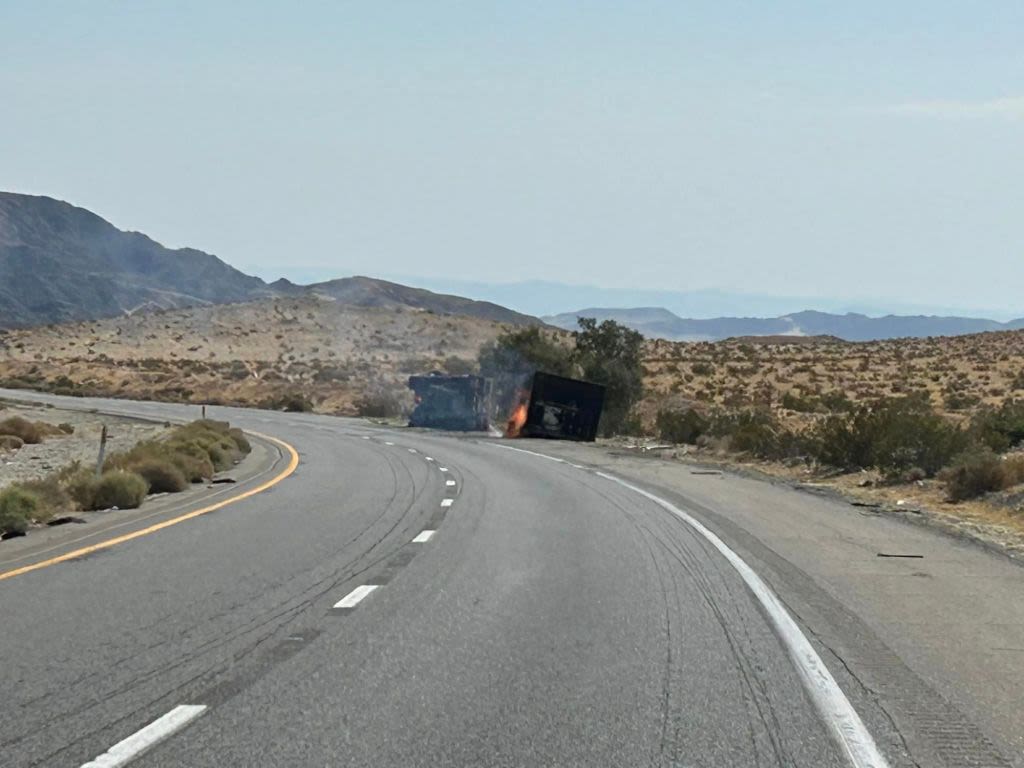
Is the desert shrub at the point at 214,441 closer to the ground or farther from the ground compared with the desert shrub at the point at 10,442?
farther from the ground

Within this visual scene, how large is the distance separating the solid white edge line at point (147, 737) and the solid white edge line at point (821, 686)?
10.8 ft

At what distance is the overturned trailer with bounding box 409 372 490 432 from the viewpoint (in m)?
46.4

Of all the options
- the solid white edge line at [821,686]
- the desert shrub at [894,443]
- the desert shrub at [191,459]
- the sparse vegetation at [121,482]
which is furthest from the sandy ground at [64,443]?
the solid white edge line at [821,686]

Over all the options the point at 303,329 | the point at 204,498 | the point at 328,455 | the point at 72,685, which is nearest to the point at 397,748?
the point at 72,685

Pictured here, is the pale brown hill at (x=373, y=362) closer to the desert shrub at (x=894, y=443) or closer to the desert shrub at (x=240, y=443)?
the desert shrub at (x=894, y=443)

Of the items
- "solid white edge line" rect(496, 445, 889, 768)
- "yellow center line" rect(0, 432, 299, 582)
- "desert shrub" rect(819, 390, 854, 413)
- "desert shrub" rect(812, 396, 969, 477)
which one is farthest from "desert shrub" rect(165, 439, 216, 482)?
"desert shrub" rect(819, 390, 854, 413)

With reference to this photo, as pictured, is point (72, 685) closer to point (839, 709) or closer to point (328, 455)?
point (839, 709)

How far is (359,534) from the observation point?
47.7 feet

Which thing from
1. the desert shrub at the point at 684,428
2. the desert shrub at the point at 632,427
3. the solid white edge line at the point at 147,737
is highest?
the desert shrub at the point at 684,428

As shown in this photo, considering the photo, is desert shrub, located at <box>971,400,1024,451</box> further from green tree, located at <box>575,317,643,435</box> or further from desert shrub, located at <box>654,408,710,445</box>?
green tree, located at <box>575,317,643,435</box>

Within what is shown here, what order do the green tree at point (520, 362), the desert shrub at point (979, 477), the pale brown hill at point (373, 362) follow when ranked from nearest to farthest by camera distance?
the desert shrub at point (979, 477)
the green tree at point (520, 362)
the pale brown hill at point (373, 362)

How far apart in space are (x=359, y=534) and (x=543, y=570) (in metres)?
3.30

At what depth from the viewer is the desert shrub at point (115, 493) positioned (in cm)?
1748

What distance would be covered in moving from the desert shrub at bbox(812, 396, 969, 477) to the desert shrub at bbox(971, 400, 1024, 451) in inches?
47.5
